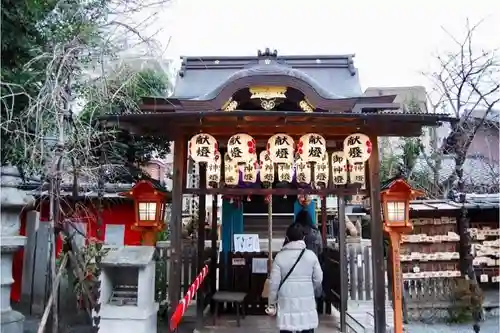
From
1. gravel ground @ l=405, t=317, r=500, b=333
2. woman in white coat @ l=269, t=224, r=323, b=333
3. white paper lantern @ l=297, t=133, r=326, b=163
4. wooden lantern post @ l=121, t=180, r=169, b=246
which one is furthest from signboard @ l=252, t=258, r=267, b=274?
gravel ground @ l=405, t=317, r=500, b=333

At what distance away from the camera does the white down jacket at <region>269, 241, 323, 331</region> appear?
5.66 m

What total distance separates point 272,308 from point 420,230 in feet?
24.0

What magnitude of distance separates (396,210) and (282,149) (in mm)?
2734

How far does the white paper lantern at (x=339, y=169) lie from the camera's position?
7712mm

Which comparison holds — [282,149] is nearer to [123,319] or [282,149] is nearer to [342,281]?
[342,281]

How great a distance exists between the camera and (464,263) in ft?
37.3

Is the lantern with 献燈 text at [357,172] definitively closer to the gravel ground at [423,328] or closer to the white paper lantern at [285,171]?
the white paper lantern at [285,171]

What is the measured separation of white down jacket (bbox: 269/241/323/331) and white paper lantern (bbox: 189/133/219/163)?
8.18 ft

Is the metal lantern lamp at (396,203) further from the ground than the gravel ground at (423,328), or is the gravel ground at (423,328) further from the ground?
the metal lantern lamp at (396,203)

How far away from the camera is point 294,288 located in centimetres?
568

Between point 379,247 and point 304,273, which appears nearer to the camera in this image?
point 304,273

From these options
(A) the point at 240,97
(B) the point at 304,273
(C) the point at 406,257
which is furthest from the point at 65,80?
(C) the point at 406,257

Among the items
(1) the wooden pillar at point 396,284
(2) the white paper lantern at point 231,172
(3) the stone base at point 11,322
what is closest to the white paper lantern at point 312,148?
(2) the white paper lantern at point 231,172

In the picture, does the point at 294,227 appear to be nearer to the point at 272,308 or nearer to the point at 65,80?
the point at 272,308
